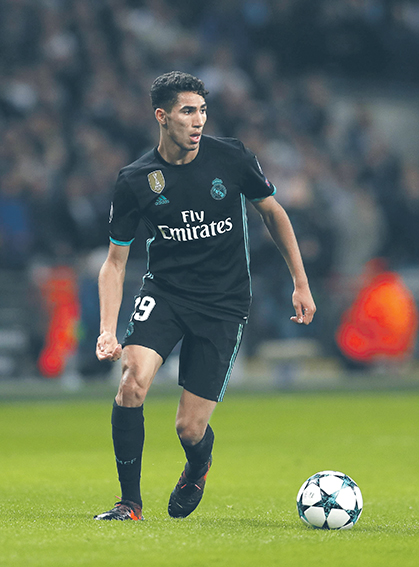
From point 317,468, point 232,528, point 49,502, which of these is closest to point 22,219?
point 317,468

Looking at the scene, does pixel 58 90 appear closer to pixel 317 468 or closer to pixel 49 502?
pixel 317 468

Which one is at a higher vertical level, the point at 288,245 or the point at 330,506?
the point at 288,245

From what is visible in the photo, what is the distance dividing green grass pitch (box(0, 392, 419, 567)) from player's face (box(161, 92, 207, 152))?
2.03m

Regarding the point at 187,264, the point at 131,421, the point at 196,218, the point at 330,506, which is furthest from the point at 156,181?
the point at 330,506

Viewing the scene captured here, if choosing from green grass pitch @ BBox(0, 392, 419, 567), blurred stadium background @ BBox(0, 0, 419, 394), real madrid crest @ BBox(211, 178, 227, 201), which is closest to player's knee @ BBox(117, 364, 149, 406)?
green grass pitch @ BBox(0, 392, 419, 567)

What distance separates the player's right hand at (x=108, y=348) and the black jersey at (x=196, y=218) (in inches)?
20.5

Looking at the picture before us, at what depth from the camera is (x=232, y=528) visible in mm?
5086

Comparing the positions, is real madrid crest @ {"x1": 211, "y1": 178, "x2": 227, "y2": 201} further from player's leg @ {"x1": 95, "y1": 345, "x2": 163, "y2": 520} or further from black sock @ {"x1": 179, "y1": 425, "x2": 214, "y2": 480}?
black sock @ {"x1": 179, "y1": 425, "x2": 214, "y2": 480}

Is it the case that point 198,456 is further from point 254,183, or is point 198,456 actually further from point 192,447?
point 254,183

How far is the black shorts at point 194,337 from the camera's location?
17.9ft

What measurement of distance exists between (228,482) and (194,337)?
2242 millimetres

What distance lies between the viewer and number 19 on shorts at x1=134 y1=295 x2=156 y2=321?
5465mm

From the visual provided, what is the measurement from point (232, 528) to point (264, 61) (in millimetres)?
17104

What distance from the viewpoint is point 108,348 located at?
5.10 m
